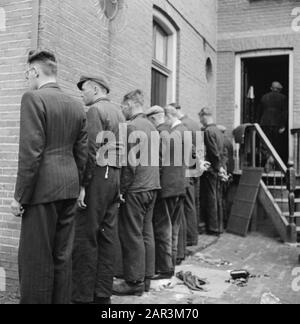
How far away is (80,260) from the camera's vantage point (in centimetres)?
430

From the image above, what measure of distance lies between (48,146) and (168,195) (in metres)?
2.32

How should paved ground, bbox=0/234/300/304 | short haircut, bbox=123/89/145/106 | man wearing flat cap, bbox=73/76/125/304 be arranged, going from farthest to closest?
short haircut, bbox=123/89/145/106 → paved ground, bbox=0/234/300/304 → man wearing flat cap, bbox=73/76/125/304

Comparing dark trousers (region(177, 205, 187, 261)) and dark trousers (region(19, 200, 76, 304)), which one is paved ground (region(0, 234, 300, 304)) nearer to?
dark trousers (region(177, 205, 187, 261))

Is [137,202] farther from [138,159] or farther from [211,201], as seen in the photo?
[211,201]

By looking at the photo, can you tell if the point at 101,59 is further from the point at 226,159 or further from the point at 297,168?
the point at 297,168

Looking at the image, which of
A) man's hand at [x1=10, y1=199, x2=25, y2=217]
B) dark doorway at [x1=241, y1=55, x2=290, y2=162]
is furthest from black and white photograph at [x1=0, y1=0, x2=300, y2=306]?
dark doorway at [x1=241, y1=55, x2=290, y2=162]

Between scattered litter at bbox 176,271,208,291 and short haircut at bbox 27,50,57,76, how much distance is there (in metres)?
3.04

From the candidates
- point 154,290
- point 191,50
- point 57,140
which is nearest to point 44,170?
point 57,140

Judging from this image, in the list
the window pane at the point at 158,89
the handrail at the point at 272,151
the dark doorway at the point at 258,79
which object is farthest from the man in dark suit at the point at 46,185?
the dark doorway at the point at 258,79

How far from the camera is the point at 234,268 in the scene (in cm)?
645

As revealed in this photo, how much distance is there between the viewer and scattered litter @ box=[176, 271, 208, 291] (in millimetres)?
5328

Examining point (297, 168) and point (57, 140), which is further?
point (297, 168)

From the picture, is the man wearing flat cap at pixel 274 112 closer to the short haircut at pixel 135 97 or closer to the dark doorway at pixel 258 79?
the dark doorway at pixel 258 79

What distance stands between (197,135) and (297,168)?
411 centimetres
